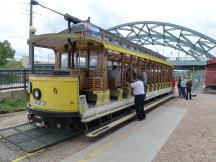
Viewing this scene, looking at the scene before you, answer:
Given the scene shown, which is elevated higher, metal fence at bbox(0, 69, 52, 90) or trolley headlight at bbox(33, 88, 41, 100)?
metal fence at bbox(0, 69, 52, 90)

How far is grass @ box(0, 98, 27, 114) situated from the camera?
9688 mm

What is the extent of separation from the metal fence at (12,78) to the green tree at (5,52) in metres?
35.4

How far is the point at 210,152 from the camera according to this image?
19.5 feet

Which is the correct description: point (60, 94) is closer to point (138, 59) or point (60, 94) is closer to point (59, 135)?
point (59, 135)

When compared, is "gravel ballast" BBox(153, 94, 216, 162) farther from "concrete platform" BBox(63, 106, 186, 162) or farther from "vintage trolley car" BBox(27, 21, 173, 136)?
"vintage trolley car" BBox(27, 21, 173, 136)

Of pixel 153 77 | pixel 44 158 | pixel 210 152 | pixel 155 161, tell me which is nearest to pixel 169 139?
pixel 210 152

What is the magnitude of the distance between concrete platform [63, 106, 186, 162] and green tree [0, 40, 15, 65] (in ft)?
136

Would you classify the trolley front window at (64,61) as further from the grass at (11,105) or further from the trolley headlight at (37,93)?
the grass at (11,105)

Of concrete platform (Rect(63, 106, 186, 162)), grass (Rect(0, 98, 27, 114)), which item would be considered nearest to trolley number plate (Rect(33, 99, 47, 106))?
concrete platform (Rect(63, 106, 186, 162))

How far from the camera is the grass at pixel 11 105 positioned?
969 cm

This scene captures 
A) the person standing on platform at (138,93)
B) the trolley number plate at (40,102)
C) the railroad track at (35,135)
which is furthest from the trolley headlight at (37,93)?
the person standing on platform at (138,93)

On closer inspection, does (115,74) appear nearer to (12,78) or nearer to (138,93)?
(138,93)

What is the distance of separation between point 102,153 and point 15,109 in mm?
5596

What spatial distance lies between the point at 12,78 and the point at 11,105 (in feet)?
5.72
